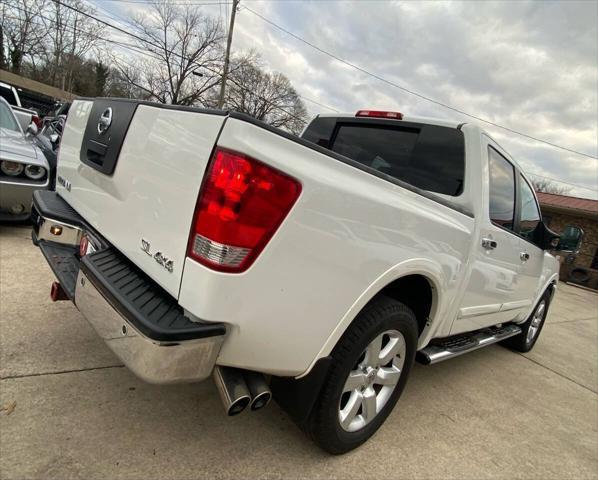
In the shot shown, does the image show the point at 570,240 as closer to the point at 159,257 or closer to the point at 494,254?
the point at 494,254

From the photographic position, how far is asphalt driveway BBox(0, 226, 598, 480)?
6.28 ft

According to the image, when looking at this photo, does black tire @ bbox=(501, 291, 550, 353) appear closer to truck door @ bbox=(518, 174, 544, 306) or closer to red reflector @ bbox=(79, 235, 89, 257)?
truck door @ bbox=(518, 174, 544, 306)

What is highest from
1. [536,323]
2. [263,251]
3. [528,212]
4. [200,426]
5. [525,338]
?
[528,212]

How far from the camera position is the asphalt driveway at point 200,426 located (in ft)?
6.28

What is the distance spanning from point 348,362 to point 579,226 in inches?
852

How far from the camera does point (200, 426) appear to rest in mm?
2217

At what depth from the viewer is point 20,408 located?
207 cm

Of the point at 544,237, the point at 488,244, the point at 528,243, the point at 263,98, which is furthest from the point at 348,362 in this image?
the point at 263,98

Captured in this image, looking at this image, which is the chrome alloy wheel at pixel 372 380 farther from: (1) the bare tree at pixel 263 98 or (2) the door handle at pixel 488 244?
(1) the bare tree at pixel 263 98

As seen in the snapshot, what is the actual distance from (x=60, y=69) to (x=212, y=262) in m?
59.7

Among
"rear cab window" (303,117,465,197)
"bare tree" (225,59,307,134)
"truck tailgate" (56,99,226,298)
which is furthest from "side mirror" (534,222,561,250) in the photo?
"bare tree" (225,59,307,134)

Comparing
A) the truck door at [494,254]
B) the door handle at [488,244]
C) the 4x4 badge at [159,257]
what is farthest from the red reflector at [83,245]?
the door handle at [488,244]

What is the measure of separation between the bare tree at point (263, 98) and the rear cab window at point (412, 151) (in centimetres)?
3193

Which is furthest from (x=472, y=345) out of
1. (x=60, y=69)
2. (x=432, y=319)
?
(x=60, y=69)
